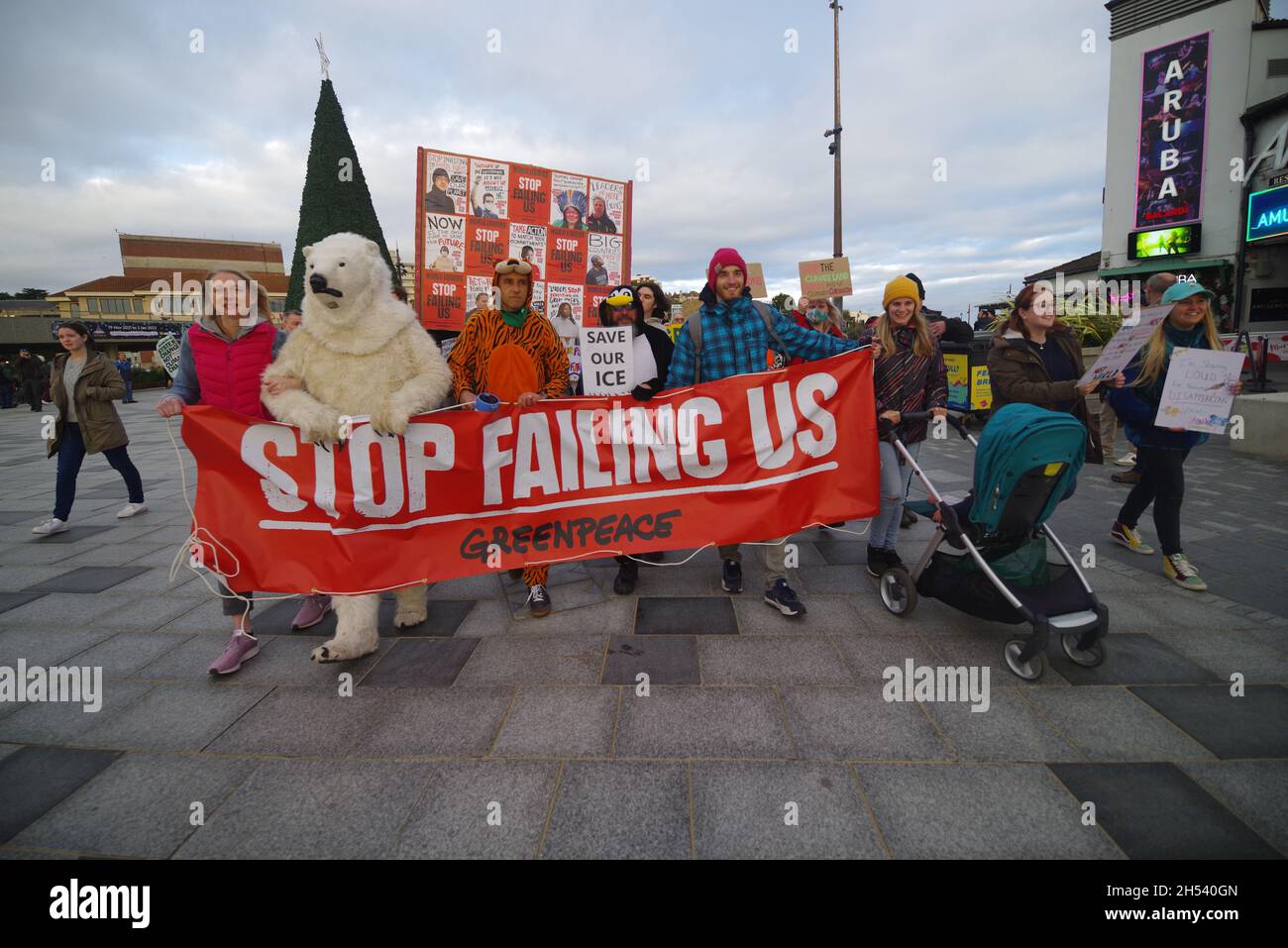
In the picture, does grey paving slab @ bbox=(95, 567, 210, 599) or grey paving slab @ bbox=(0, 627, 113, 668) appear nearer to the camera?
grey paving slab @ bbox=(0, 627, 113, 668)

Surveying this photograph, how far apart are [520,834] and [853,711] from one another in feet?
4.95

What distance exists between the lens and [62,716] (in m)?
2.63

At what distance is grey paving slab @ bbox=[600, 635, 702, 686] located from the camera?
2801mm

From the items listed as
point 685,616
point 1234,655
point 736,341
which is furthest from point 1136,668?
point 736,341

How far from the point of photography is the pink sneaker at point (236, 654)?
2.93m

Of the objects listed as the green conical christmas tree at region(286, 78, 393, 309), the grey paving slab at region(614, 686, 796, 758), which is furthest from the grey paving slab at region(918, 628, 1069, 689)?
the green conical christmas tree at region(286, 78, 393, 309)

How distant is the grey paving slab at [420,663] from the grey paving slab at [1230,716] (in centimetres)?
330

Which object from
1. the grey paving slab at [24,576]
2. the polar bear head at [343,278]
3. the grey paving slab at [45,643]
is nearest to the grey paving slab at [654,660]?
the polar bear head at [343,278]

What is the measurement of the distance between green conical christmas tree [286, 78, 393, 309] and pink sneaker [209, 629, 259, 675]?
10852 millimetres

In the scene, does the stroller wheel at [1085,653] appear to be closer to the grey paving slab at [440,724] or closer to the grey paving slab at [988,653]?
the grey paving slab at [988,653]

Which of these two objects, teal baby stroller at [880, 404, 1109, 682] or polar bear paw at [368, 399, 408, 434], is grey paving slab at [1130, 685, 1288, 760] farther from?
polar bear paw at [368, 399, 408, 434]

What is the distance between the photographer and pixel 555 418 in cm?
340

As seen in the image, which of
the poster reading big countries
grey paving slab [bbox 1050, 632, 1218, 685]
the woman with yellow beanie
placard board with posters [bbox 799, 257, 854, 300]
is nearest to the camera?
grey paving slab [bbox 1050, 632, 1218, 685]
